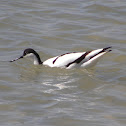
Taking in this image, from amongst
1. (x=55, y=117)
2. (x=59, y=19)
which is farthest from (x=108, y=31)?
(x=55, y=117)

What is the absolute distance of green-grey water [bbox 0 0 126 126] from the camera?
24.7ft

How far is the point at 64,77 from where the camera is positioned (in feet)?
32.3

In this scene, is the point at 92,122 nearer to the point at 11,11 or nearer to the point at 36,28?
the point at 36,28

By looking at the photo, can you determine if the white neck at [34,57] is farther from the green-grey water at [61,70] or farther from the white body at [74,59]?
the white body at [74,59]

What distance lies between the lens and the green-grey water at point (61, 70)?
296 inches

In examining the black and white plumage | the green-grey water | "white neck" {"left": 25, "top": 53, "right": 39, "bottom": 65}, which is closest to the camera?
the green-grey water

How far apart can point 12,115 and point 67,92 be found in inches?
63.9

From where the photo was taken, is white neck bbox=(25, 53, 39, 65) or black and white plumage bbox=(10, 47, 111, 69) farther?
white neck bbox=(25, 53, 39, 65)

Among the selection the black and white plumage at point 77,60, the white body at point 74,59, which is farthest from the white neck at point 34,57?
the white body at point 74,59

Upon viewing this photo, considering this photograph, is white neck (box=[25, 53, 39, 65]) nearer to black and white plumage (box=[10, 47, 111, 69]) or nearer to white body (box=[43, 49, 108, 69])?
black and white plumage (box=[10, 47, 111, 69])

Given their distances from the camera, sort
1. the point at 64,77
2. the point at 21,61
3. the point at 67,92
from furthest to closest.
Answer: the point at 21,61, the point at 64,77, the point at 67,92

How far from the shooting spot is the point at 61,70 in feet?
34.0

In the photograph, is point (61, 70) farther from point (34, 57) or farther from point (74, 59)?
point (34, 57)

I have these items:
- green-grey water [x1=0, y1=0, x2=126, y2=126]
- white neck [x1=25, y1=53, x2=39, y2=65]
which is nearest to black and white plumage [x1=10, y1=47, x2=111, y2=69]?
green-grey water [x1=0, y1=0, x2=126, y2=126]
